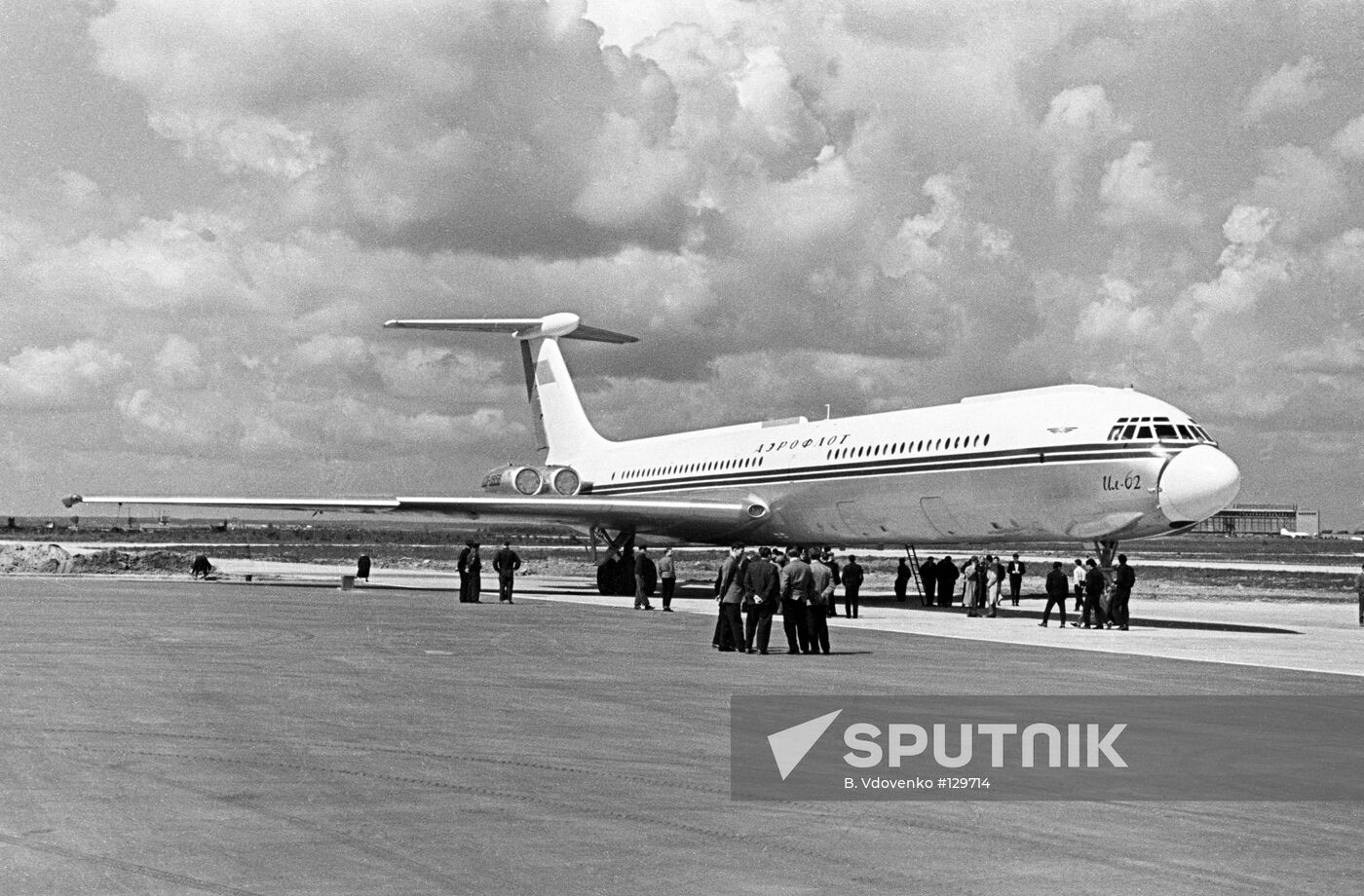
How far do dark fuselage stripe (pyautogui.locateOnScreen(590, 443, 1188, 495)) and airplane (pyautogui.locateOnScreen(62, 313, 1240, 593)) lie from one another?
35 millimetres

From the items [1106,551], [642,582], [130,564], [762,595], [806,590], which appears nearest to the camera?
[806,590]

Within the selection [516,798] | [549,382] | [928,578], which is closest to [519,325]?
[549,382]

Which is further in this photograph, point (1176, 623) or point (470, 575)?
point (470, 575)

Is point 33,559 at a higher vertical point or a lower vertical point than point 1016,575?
lower

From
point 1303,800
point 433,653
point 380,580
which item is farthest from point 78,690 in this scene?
point 380,580

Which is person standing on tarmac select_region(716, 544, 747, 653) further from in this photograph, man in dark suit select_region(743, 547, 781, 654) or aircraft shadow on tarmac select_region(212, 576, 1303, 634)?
aircraft shadow on tarmac select_region(212, 576, 1303, 634)

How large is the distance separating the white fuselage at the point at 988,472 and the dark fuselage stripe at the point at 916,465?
0.09 ft

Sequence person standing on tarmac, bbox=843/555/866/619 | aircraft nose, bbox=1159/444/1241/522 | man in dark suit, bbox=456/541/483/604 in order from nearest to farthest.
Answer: aircraft nose, bbox=1159/444/1241/522, person standing on tarmac, bbox=843/555/866/619, man in dark suit, bbox=456/541/483/604

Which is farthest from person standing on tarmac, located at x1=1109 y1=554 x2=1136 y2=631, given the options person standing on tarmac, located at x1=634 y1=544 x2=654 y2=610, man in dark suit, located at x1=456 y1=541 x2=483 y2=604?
man in dark suit, located at x1=456 y1=541 x2=483 y2=604

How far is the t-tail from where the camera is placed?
50344 mm

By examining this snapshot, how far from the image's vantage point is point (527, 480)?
147ft

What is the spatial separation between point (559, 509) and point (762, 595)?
1830cm

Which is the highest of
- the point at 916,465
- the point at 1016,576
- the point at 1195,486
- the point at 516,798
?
the point at 916,465

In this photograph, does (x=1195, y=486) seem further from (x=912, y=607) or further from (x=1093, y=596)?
(x=912, y=607)
